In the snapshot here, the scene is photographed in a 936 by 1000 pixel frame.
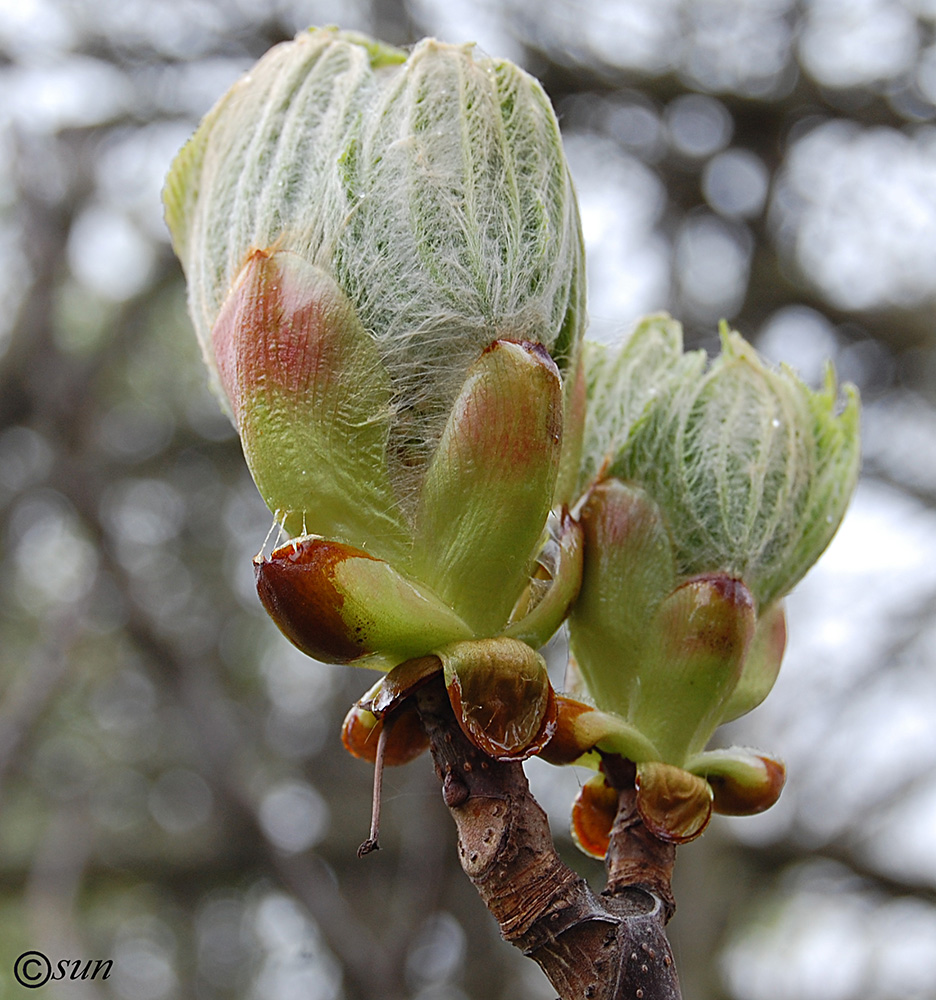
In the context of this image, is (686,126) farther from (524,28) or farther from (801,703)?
(801,703)

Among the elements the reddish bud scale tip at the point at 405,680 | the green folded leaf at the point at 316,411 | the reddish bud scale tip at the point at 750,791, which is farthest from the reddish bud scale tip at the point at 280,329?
the reddish bud scale tip at the point at 750,791

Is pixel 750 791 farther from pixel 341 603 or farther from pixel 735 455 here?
pixel 341 603

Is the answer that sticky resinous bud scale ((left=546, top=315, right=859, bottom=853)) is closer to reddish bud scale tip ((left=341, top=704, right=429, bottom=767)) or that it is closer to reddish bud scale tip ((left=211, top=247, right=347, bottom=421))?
reddish bud scale tip ((left=341, top=704, right=429, bottom=767))

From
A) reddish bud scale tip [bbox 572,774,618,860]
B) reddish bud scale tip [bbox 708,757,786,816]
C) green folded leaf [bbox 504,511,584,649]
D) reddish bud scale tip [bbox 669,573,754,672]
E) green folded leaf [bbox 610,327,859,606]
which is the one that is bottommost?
reddish bud scale tip [bbox 572,774,618,860]

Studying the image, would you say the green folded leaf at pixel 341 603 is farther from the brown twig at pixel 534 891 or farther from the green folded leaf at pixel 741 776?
the green folded leaf at pixel 741 776

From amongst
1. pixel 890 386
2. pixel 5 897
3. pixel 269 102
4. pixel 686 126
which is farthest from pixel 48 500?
pixel 269 102

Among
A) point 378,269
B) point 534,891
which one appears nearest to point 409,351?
point 378,269

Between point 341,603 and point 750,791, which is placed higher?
point 341,603

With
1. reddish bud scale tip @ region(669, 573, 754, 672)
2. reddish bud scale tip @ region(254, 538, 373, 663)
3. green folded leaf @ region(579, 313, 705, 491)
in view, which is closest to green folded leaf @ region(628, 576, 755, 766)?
reddish bud scale tip @ region(669, 573, 754, 672)
